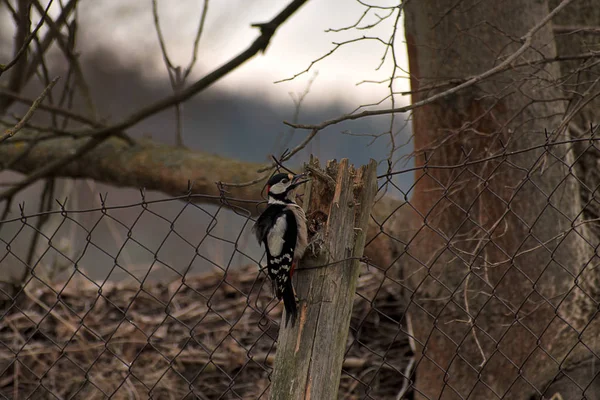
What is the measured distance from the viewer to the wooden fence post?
1959 mm

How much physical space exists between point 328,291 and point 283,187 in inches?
24.9

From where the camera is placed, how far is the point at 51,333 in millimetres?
4824

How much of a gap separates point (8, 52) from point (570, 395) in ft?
22.6

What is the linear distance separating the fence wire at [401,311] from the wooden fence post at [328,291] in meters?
0.25

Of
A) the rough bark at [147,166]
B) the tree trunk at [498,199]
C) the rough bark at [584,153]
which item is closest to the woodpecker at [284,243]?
the tree trunk at [498,199]

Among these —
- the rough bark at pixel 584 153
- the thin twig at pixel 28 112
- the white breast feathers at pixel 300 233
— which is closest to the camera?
the white breast feathers at pixel 300 233

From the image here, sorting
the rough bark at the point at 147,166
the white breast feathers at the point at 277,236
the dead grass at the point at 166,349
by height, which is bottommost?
the dead grass at the point at 166,349

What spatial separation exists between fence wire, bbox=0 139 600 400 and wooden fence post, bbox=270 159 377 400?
0.82 feet

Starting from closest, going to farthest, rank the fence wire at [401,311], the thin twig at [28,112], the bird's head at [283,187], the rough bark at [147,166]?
the thin twig at [28,112] → the bird's head at [283,187] → the fence wire at [401,311] → the rough bark at [147,166]

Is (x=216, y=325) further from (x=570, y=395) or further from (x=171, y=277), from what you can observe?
(x=570, y=395)

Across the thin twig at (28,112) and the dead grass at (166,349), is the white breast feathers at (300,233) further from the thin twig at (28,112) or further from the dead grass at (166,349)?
the dead grass at (166,349)

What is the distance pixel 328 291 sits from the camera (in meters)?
2.00

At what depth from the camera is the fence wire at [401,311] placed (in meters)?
2.68

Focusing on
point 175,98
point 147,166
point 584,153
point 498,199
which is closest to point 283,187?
point 498,199
